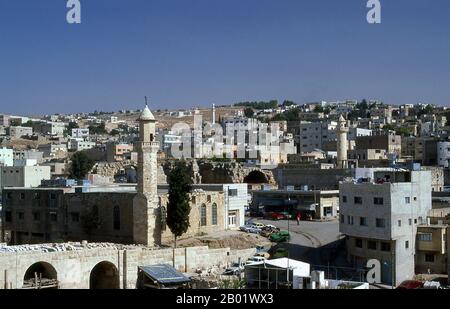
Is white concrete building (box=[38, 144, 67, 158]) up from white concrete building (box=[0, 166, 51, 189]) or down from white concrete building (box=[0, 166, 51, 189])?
up

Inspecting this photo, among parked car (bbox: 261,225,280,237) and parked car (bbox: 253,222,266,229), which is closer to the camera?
parked car (bbox: 261,225,280,237)

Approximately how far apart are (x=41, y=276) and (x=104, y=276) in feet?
6.14

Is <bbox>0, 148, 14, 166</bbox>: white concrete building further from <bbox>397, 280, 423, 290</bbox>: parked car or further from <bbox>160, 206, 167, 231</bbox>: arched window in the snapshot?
<bbox>397, 280, 423, 290</bbox>: parked car

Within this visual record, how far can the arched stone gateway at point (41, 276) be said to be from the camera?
14.2m

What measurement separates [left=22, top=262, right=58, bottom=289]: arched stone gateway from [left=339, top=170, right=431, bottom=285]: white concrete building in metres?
7.95

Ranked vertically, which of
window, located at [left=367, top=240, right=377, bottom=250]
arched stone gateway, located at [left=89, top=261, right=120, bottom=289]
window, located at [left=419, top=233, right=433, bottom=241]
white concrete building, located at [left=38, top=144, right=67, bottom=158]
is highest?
white concrete building, located at [left=38, top=144, right=67, bottom=158]

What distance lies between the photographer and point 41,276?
15.1 m

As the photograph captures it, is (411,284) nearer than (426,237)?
Yes

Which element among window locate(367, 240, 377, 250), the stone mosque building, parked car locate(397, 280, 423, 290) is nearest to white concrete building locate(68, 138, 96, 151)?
the stone mosque building

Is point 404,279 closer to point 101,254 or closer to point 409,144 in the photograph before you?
point 101,254

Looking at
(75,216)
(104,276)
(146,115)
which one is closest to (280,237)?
(146,115)

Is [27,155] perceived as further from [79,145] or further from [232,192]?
[232,192]

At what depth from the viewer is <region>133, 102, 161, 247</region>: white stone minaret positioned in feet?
61.0

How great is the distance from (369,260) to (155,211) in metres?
6.37
